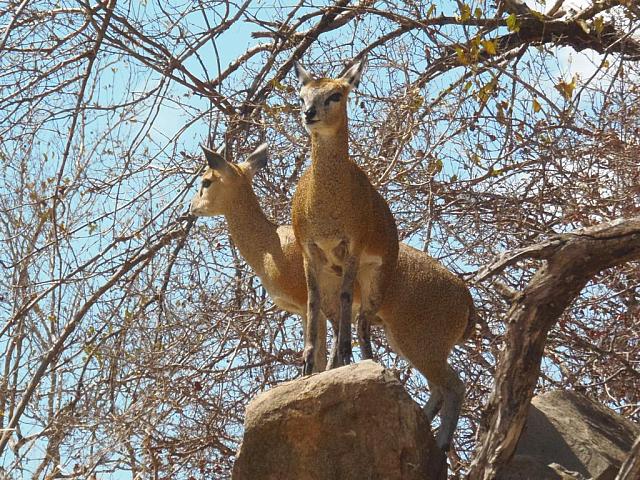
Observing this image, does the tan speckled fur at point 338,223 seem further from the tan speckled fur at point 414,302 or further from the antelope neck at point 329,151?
the tan speckled fur at point 414,302

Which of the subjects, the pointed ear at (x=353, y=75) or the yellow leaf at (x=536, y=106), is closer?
the pointed ear at (x=353, y=75)

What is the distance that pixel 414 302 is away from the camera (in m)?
8.29

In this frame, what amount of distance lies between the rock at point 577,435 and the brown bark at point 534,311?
2.25ft

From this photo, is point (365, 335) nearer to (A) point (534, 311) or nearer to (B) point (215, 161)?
(A) point (534, 311)

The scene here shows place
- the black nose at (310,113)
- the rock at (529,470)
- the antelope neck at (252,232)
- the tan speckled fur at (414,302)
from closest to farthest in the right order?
the rock at (529,470) < the black nose at (310,113) < the tan speckled fur at (414,302) < the antelope neck at (252,232)

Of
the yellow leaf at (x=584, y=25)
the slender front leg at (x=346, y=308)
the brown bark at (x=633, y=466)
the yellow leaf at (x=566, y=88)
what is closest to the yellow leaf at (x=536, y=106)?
the yellow leaf at (x=566, y=88)

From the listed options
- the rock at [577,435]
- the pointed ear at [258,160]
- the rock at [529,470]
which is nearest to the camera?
the rock at [529,470]

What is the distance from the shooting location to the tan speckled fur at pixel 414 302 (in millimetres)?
8188

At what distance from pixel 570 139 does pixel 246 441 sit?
4032mm

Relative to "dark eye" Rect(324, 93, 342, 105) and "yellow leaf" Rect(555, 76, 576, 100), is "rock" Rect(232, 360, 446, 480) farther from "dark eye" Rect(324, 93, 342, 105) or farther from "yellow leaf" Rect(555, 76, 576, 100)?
"yellow leaf" Rect(555, 76, 576, 100)

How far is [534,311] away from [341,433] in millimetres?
1272

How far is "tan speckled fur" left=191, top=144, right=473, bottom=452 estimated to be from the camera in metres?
8.19

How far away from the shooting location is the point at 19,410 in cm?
906

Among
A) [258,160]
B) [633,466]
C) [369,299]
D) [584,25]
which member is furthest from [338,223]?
[584,25]
